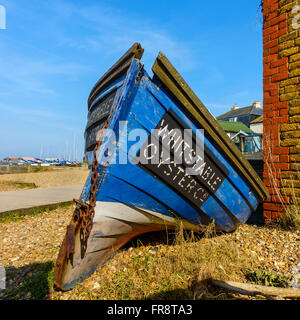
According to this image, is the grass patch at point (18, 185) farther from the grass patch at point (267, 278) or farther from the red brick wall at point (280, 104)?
the grass patch at point (267, 278)

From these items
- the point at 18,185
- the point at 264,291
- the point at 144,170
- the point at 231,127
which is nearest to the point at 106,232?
the point at 144,170

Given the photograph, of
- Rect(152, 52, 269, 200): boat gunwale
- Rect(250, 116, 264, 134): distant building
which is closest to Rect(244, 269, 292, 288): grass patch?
Rect(152, 52, 269, 200): boat gunwale

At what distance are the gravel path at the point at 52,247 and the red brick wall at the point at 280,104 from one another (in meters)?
0.60

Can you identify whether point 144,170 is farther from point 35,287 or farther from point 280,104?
point 280,104

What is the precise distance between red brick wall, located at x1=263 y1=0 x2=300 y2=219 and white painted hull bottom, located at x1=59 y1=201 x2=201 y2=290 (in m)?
1.99

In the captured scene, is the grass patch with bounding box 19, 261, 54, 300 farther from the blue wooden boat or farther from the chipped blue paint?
the chipped blue paint

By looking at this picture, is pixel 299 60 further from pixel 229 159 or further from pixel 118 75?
pixel 118 75

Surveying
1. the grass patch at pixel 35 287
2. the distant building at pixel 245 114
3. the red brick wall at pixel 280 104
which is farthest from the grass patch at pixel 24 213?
the distant building at pixel 245 114

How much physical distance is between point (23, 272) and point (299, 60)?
4.26 m

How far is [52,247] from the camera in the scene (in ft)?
10.2

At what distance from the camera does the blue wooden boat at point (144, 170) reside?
195cm

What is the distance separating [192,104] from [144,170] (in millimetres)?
799

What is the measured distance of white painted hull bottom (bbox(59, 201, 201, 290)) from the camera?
1.93 meters

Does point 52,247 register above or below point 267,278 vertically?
below
